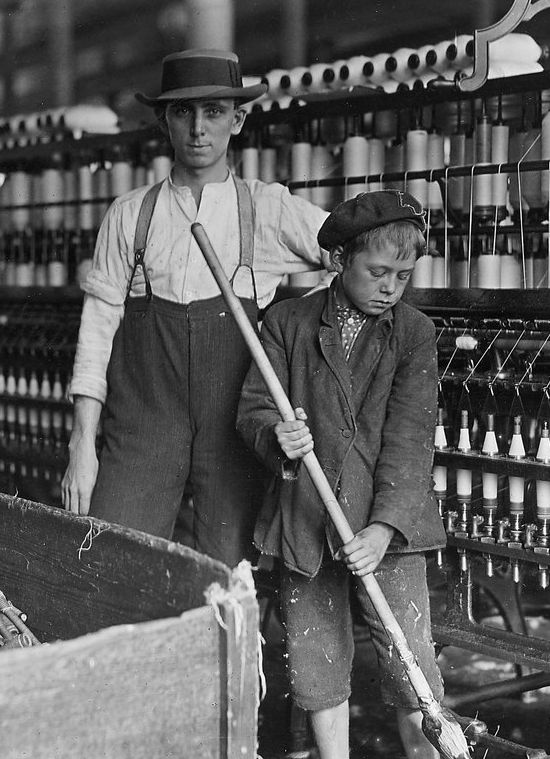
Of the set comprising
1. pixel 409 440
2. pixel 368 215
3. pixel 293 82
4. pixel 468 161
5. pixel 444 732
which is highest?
pixel 293 82

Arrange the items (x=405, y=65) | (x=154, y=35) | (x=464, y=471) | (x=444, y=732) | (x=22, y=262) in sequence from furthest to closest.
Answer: (x=154, y=35) < (x=22, y=262) < (x=405, y=65) < (x=464, y=471) < (x=444, y=732)

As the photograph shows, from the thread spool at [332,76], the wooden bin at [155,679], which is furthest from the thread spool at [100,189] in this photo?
the wooden bin at [155,679]

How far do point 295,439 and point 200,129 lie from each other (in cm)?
89

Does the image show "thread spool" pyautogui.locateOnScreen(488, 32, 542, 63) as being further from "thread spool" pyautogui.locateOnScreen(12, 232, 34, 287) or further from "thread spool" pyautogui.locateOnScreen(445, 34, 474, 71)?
"thread spool" pyautogui.locateOnScreen(12, 232, 34, 287)

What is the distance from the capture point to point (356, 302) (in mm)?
2242

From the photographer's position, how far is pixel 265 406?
2.28m

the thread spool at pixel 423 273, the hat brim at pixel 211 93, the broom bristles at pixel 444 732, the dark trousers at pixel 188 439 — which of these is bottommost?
the broom bristles at pixel 444 732

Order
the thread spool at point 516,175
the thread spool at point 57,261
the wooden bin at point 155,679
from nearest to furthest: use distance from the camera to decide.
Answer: the wooden bin at point 155,679 → the thread spool at point 516,175 → the thread spool at point 57,261

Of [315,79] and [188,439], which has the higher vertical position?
[315,79]

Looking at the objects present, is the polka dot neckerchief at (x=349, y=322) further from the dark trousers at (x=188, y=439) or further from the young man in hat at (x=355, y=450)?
the dark trousers at (x=188, y=439)

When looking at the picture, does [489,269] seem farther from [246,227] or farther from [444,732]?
[444,732]

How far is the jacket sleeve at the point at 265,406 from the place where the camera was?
218 centimetres

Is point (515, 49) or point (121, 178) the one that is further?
point (121, 178)

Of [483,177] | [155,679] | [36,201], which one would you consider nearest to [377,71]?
[483,177]
